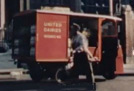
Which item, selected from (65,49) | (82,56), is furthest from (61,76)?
(82,56)

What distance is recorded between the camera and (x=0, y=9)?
2085 inches

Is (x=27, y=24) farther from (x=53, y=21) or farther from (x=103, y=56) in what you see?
(x=103, y=56)

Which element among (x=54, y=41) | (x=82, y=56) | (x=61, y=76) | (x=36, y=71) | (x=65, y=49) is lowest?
(x=61, y=76)

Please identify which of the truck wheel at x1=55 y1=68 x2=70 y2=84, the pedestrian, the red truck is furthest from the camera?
the red truck

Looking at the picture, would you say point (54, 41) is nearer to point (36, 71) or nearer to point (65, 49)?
point (65, 49)

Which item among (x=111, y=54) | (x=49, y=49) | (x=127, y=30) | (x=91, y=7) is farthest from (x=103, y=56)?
(x=91, y=7)

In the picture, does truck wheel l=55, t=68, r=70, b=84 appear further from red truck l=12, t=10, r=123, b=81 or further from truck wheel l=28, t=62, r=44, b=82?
truck wheel l=28, t=62, r=44, b=82

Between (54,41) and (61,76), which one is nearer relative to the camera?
(61,76)

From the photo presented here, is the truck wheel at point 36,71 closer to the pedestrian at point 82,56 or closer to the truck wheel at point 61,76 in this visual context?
the truck wheel at point 61,76

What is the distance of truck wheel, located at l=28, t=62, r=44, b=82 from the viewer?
16859 mm

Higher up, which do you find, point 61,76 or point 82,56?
point 82,56

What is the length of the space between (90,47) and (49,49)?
60.3 inches

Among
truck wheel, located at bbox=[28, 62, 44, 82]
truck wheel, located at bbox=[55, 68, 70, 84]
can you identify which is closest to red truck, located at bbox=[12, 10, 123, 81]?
truck wheel, located at bbox=[28, 62, 44, 82]

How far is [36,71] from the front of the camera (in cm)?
1698
